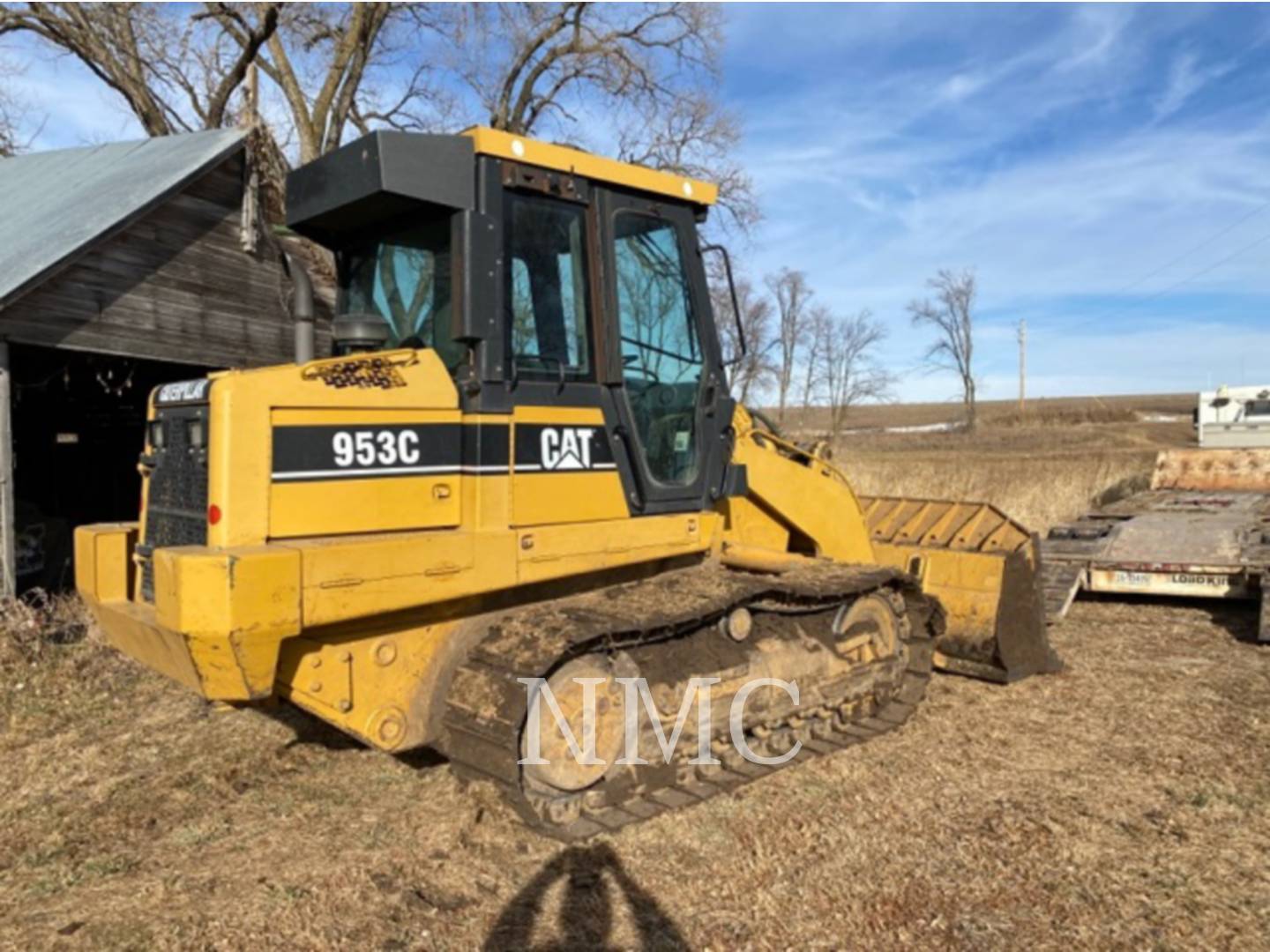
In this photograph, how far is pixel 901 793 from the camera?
190 inches

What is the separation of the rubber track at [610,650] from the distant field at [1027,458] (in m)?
9.25

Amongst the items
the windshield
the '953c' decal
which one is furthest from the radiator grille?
the windshield

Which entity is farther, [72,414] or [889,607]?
[72,414]

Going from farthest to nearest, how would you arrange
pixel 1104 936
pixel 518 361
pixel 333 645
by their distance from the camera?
1. pixel 518 361
2. pixel 333 645
3. pixel 1104 936

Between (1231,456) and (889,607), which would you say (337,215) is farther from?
(1231,456)

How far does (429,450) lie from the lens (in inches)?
162

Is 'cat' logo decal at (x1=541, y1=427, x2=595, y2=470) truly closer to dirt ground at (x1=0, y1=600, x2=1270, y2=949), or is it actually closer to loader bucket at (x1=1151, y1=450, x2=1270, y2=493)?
dirt ground at (x1=0, y1=600, x2=1270, y2=949)

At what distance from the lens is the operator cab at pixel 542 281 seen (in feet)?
13.9

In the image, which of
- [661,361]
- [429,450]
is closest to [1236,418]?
[661,361]

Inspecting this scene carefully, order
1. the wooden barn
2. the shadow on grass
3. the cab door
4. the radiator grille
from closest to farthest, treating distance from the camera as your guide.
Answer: the shadow on grass < the radiator grille < the cab door < the wooden barn

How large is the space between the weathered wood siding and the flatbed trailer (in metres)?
7.96

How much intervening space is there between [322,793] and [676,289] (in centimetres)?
311

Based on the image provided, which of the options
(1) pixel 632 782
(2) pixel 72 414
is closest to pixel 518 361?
(1) pixel 632 782

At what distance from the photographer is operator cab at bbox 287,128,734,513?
4.23 meters
